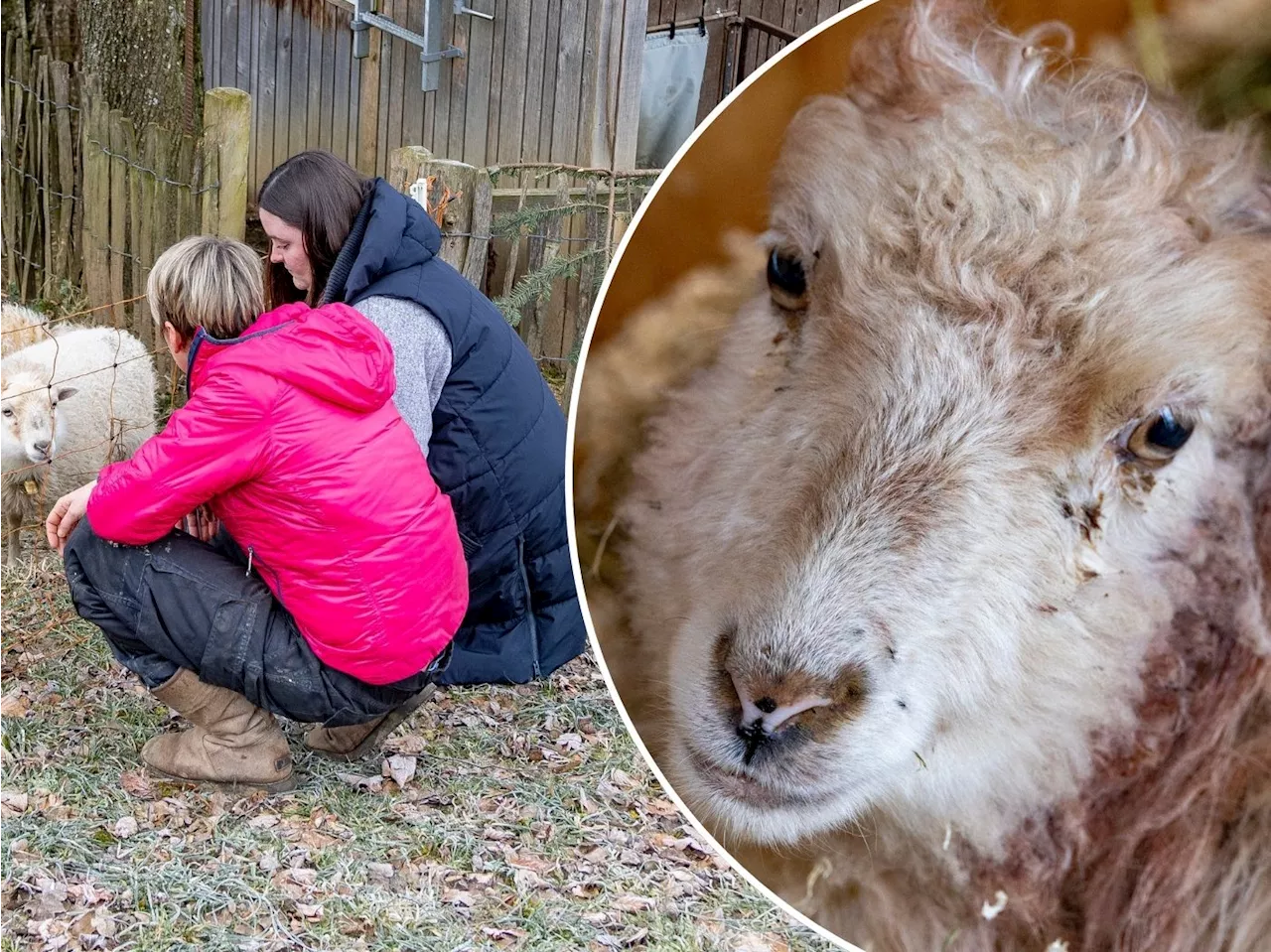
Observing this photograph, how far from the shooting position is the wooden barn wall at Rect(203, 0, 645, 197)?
5.97 metres

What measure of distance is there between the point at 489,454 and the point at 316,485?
27.6 inches

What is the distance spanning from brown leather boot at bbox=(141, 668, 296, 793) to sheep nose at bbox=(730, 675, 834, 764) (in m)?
2.31

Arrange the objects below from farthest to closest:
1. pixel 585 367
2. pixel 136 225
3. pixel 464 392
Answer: pixel 136 225, pixel 464 392, pixel 585 367

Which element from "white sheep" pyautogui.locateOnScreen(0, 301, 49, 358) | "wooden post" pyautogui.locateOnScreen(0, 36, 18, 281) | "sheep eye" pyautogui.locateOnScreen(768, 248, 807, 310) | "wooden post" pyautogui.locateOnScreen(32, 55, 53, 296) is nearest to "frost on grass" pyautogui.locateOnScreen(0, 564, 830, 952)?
"white sheep" pyautogui.locateOnScreen(0, 301, 49, 358)

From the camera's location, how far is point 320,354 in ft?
9.00

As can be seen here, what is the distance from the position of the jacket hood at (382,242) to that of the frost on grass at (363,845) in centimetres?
135

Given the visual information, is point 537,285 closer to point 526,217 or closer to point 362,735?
point 526,217

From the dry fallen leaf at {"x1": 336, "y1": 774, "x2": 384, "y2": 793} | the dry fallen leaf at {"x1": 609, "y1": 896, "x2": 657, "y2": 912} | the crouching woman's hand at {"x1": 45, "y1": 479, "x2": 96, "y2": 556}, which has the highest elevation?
the crouching woman's hand at {"x1": 45, "y1": 479, "x2": 96, "y2": 556}

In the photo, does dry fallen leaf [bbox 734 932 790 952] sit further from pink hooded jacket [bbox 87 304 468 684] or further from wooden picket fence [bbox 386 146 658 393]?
wooden picket fence [bbox 386 146 658 393]

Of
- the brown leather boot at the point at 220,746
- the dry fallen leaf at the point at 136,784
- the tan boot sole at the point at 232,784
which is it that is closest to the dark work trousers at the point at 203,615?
the brown leather boot at the point at 220,746

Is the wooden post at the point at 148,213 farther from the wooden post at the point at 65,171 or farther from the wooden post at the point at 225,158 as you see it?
the wooden post at the point at 65,171

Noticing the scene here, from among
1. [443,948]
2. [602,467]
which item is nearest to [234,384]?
[443,948]

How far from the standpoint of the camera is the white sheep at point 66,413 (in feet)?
15.0

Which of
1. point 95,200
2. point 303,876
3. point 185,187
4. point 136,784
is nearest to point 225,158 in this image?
point 185,187
